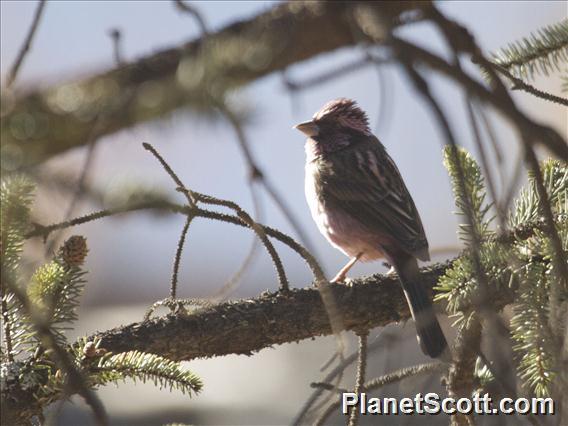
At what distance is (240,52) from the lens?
3.18 feet

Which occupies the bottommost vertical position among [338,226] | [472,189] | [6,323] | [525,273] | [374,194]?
[6,323]

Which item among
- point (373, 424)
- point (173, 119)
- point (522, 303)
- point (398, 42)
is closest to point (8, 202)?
point (173, 119)

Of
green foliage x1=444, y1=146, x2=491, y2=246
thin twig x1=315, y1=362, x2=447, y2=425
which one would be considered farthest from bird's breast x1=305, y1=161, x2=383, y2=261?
thin twig x1=315, y1=362, x2=447, y2=425

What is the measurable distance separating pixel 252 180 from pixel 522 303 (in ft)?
3.31

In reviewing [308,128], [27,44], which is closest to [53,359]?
[27,44]

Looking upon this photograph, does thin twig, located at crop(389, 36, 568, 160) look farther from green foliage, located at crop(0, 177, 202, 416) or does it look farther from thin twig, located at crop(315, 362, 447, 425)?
thin twig, located at crop(315, 362, 447, 425)

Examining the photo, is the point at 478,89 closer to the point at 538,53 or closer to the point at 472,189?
the point at 538,53

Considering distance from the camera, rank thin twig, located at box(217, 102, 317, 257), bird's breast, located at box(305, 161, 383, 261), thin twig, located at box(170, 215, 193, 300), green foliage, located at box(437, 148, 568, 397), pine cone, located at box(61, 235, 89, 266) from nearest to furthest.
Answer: thin twig, located at box(217, 102, 317, 257), green foliage, located at box(437, 148, 568, 397), pine cone, located at box(61, 235, 89, 266), thin twig, located at box(170, 215, 193, 300), bird's breast, located at box(305, 161, 383, 261)

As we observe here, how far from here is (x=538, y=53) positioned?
6.61 feet

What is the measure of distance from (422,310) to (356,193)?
1285 millimetres

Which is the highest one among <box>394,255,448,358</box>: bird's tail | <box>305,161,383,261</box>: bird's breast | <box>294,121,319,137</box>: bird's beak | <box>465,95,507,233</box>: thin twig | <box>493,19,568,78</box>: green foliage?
<box>294,121,319,137</box>: bird's beak

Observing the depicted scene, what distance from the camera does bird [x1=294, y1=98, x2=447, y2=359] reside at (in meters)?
3.51

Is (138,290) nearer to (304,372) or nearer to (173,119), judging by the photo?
(304,372)

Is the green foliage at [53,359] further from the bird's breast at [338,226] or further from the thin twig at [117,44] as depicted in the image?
the bird's breast at [338,226]
